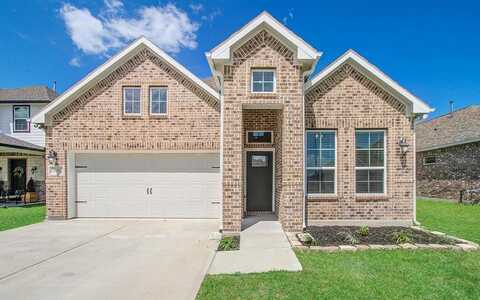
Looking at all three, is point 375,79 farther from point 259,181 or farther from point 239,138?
point 259,181

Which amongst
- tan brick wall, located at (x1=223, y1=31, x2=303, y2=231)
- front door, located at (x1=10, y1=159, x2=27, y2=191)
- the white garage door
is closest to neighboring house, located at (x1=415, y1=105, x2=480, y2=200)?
tan brick wall, located at (x1=223, y1=31, x2=303, y2=231)

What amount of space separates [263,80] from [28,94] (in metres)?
16.0

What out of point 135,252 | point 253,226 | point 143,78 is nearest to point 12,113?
point 143,78

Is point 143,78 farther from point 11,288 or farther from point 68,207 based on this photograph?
point 11,288

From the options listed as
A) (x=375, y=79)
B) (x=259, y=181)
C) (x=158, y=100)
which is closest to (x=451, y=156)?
(x=375, y=79)

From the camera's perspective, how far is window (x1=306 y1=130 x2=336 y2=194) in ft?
28.0

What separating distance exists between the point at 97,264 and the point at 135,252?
0.87 metres

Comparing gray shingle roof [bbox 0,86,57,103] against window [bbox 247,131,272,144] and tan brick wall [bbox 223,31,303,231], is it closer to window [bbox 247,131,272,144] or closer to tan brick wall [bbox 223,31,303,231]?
window [bbox 247,131,272,144]

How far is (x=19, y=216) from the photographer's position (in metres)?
10.7

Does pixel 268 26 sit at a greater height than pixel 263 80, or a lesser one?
greater

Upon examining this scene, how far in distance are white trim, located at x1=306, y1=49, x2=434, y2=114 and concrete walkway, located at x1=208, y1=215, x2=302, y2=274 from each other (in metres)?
4.56

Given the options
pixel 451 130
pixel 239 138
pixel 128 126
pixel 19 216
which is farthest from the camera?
pixel 451 130

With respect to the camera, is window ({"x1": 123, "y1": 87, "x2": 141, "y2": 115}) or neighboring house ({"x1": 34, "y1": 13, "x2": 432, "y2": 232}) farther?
window ({"x1": 123, "y1": 87, "x2": 141, "y2": 115})

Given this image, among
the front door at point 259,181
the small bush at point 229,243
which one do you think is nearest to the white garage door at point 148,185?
the front door at point 259,181
